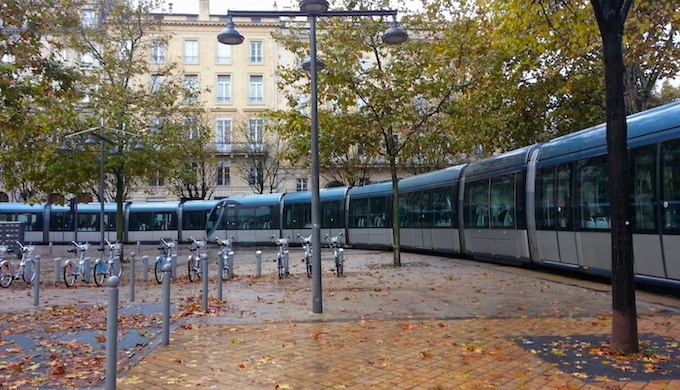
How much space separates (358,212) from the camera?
28109 millimetres

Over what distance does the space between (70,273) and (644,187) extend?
13.4 metres

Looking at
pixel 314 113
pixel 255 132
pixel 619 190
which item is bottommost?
pixel 619 190

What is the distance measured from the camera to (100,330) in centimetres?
808

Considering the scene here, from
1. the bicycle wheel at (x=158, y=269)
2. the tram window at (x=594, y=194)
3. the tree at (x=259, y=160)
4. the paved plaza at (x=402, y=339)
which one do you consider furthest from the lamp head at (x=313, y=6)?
the tree at (x=259, y=160)

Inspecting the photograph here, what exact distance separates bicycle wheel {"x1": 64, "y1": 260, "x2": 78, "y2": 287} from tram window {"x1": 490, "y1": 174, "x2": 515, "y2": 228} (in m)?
11.5

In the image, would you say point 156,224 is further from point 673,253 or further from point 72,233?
point 673,253

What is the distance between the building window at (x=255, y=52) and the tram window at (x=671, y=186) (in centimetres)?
4224

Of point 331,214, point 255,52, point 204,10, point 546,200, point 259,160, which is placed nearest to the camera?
point 546,200

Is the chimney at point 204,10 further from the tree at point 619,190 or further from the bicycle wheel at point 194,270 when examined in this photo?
the tree at point 619,190

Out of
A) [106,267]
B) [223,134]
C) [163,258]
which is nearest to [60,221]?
[223,134]

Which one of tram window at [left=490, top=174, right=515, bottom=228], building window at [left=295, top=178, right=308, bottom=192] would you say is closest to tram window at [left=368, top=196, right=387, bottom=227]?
tram window at [left=490, top=174, right=515, bottom=228]

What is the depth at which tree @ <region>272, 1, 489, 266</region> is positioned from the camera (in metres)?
16.3

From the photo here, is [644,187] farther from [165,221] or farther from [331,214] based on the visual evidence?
[165,221]

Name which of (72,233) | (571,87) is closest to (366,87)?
(571,87)
